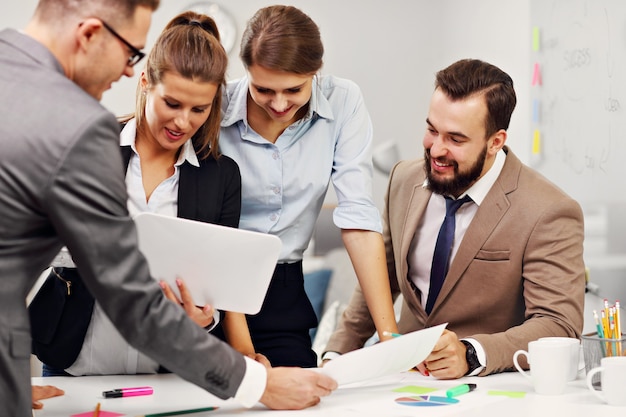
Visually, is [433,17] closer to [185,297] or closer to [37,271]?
[185,297]

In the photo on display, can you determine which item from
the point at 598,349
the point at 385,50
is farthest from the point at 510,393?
the point at 385,50

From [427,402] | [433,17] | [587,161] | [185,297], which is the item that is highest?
[433,17]

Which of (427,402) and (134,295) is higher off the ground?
(134,295)

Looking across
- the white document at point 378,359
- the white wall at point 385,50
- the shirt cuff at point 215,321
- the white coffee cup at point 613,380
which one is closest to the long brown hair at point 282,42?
the shirt cuff at point 215,321

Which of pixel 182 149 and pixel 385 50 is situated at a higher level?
pixel 385 50

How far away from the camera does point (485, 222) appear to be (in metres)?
2.08

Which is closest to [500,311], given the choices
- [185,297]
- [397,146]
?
[185,297]

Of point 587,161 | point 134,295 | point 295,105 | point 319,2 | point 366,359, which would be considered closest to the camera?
point 134,295

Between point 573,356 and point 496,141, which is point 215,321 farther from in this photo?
point 496,141

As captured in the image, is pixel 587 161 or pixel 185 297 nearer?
pixel 185 297

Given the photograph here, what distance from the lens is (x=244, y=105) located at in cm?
204

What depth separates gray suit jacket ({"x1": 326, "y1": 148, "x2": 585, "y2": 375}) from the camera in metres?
1.94

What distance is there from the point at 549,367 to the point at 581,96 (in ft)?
Result: 4.93

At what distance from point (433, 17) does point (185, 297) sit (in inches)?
148
